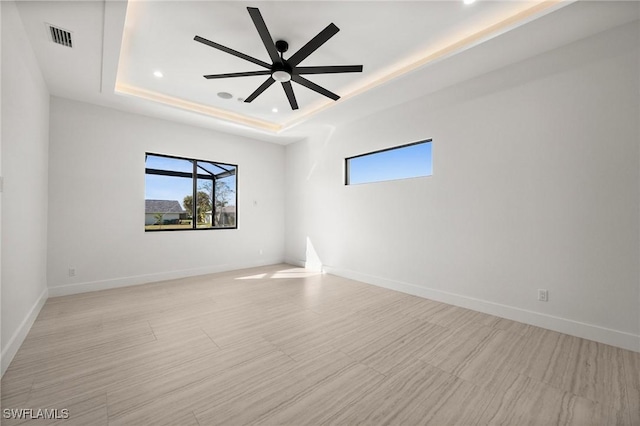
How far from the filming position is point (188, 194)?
570 cm

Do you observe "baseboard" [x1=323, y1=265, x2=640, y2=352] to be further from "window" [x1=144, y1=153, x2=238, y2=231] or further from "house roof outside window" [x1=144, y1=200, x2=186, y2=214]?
"house roof outside window" [x1=144, y1=200, x2=186, y2=214]

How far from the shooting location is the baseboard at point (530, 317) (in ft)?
8.07

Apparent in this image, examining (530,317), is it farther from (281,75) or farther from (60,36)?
(60,36)

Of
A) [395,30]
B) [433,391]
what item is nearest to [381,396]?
[433,391]

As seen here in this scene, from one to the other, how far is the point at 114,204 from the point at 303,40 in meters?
3.91

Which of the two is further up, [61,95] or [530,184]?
[61,95]

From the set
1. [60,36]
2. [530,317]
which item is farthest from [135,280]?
[530,317]

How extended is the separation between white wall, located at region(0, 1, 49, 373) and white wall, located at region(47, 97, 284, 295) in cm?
52

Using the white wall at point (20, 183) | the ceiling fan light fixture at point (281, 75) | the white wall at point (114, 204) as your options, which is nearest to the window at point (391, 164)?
the ceiling fan light fixture at point (281, 75)

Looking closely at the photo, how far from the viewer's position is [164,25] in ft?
8.91

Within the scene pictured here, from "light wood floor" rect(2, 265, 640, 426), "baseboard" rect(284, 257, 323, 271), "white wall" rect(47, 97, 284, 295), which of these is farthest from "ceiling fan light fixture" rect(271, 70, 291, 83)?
"baseboard" rect(284, 257, 323, 271)

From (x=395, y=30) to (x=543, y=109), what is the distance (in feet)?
6.01

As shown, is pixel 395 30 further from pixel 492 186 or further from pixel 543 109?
pixel 492 186

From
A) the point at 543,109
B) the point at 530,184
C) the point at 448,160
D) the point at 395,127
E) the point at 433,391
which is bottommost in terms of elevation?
the point at 433,391
